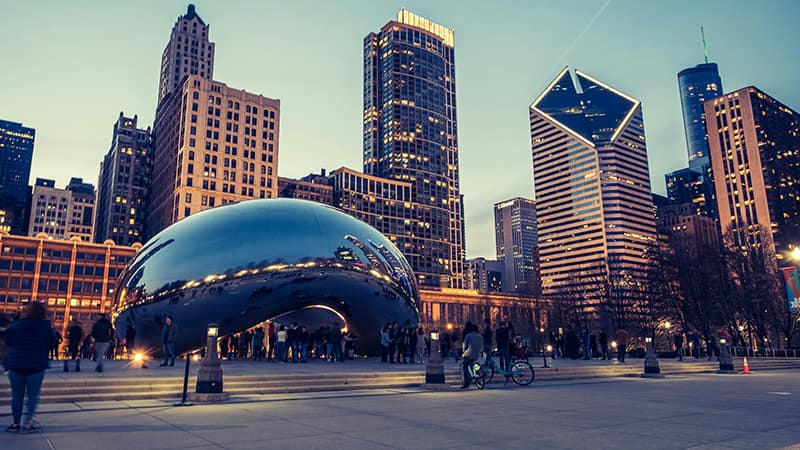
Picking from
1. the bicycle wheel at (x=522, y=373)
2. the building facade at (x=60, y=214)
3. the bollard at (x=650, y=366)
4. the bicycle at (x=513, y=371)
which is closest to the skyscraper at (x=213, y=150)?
the building facade at (x=60, y=214)

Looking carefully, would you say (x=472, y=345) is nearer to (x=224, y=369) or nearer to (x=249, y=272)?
(x=249, y=272)

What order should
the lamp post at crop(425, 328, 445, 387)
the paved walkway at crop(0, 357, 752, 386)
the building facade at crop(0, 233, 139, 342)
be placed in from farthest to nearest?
the building facade at crop(0, 233, 139, 342) < the lamp post at crop(425, 328, 445, 387) < the paved walkway at crop(0, 357, 752, 386)

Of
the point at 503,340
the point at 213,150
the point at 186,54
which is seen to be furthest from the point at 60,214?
the point at 503,340

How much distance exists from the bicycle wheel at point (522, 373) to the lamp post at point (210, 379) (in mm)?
8891

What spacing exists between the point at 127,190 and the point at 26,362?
16476 centimetres

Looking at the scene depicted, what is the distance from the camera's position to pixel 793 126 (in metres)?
163

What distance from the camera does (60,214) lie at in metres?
180

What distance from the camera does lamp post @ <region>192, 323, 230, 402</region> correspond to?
1190cm

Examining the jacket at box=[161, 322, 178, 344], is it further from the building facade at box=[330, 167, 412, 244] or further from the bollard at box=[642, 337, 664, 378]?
the building facade at box=[330, 167, 412, 244]

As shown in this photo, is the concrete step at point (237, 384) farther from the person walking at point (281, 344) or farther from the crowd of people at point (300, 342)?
the person walking at point (281, 344)

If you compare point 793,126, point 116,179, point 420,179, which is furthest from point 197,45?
point 793,126

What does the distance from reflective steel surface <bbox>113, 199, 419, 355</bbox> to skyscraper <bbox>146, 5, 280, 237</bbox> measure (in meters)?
98.5

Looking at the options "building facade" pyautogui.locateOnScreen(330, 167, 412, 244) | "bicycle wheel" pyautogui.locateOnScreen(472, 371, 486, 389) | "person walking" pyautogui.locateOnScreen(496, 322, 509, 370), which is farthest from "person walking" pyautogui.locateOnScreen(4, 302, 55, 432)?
"building facade" pyautogui.locateOnScreen(330, 167, 412, 244)

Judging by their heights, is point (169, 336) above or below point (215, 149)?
below
